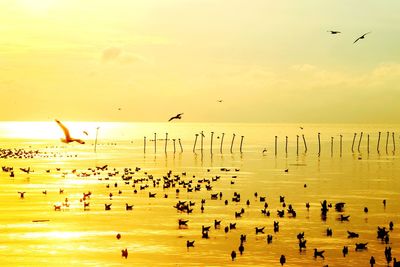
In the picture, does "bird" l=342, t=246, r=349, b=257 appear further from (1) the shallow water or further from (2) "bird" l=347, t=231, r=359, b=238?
(2) "bird" l=347, t=231, r=359, b=238

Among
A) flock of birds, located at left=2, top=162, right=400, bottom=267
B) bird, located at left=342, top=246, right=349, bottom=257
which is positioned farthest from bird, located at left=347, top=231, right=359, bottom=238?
bird, located at left=342, top=246, right=349, bottom=257

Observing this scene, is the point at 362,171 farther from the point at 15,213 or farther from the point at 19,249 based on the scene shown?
the point at 19,249

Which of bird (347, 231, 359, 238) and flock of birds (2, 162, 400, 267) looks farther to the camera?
bird (347, 231, 359, 238)

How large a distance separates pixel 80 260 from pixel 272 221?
19.8 m

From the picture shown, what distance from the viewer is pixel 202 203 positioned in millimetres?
64438

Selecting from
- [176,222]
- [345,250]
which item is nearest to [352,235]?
[345,250]

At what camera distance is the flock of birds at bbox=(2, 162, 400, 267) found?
4422cm

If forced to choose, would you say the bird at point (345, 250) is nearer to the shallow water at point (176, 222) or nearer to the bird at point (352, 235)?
the shallow water at point (176, 222)

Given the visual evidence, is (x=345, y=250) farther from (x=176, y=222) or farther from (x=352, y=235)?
(x=176, y=222)

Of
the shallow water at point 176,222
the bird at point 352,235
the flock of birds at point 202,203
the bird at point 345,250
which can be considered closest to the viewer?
the shallow water at point 176,222

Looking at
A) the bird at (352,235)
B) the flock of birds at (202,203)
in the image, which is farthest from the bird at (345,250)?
the bird at (352,235)

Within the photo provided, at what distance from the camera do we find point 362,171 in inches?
4380

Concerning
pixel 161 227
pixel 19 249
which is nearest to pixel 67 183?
pixel 161 227

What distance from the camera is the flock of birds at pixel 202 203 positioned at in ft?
145
